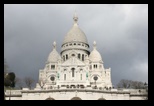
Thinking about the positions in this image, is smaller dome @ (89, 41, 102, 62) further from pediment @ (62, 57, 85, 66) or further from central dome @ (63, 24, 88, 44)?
central dome @ (63, 24, 88, 44)

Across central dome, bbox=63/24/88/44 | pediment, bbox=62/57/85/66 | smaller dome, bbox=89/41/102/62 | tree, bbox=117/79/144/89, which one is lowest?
tree, bbox=117/79/144/89

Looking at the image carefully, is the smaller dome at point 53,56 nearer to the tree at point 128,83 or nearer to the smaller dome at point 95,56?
the smaller dome at point 95,56

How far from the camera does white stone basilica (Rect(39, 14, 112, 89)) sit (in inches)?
2874

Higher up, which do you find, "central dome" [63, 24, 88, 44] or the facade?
"central dome" [63, 24, 88, 44]

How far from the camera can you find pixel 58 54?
84.6 metres

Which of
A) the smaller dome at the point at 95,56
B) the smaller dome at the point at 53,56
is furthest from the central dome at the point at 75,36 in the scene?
the smaller dome at the point at 95,56

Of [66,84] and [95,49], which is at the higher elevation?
[95,49]

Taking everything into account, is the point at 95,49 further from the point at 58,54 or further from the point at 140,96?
the point at 140,96

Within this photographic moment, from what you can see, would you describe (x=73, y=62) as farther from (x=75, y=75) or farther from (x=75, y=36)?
(x=75, y=36)

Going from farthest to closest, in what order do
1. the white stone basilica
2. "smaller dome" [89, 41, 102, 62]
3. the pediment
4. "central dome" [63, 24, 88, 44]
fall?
"central dome" [63, 24, 88, 44]
"smaller dome" [89, 41, 102, 62]
the pediment
the white stone basilica

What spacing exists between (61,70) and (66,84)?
4.90m

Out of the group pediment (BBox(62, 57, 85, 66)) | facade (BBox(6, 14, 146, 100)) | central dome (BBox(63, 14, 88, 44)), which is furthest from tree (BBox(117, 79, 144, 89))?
central dome (BBox(63, 14, 88, 44))

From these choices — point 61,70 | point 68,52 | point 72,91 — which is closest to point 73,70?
point 61,70
